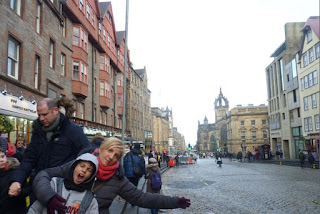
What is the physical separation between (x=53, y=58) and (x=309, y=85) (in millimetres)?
32152

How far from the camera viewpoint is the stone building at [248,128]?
256 feet

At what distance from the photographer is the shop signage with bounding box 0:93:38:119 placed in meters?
11.8

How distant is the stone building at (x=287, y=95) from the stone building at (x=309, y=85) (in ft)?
7.79

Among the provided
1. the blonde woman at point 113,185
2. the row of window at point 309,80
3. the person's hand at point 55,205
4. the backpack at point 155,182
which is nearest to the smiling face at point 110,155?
the blonde woman at point 113,185

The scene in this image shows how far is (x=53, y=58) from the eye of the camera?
59.3 feet

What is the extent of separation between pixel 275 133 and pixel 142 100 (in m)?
24.5

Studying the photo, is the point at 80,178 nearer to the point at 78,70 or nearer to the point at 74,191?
the point at 74,191

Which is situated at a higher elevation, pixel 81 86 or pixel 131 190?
pixel 81 86

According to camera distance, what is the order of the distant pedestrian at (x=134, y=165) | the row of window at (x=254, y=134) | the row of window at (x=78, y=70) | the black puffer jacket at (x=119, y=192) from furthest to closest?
the row of window at (x=254, y=134)
the row of window at (x=78, y=70)
the distant pedestrian at (x=134, y=165)
the black puffer jacket at (x=119, y=192)

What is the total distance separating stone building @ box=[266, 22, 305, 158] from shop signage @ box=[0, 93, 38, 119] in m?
37.1

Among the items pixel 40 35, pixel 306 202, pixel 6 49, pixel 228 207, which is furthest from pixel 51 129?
pixel 40 35

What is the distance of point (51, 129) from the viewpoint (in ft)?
11.5

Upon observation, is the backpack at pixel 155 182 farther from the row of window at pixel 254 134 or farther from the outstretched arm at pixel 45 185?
the row of window at pixel 254 134

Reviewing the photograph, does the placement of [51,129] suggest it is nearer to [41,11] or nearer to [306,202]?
[306,202]
